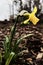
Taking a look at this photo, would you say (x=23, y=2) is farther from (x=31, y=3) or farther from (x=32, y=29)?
(x=32, y=29)

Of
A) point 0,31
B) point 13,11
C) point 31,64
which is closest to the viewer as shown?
point 31,64

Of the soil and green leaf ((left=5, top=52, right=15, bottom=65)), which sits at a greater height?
green leaf ((left=5, top=52, right=15, bottom=65))

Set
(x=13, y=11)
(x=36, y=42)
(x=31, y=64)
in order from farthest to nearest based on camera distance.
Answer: (x=13, y=11) < (x=36, y=42) < (x=31, y=64)

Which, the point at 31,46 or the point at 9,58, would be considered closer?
the point at 9,58

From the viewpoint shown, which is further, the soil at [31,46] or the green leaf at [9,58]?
the soil at [31,46]

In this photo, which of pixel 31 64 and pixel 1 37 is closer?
pixel 31 64

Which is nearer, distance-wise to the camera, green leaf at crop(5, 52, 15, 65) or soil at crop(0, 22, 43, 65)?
green leaf at crop(5, 52, 15, 65)

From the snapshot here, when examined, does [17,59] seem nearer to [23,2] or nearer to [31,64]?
[31,64]

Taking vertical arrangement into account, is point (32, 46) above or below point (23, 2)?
below

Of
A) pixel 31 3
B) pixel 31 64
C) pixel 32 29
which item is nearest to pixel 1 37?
pixel 32 29

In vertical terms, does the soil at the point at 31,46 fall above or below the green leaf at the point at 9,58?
below
